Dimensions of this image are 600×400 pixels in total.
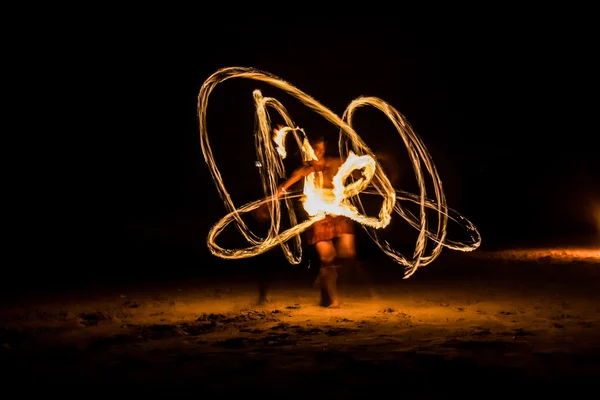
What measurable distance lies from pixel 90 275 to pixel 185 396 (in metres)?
9.46

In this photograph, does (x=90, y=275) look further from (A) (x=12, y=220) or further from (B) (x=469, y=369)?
(A) (x=12, y=220)

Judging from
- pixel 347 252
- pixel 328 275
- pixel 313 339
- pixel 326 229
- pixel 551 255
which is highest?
pixel 551 255

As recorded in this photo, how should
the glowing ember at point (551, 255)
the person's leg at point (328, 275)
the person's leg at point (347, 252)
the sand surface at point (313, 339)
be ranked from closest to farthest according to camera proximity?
1. the sand surface at point (313, 339)
2. the person's leg at point (328, 275)
3. the person's leg at point (347, 252)
4. the glowing ember at point (551, 255)

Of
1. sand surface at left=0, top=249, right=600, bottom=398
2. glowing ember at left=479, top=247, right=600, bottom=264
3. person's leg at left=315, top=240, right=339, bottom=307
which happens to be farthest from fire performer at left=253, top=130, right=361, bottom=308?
glowing ember at left=479, top=247, right=600, bottom=264

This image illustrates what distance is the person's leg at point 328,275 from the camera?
9430 mm

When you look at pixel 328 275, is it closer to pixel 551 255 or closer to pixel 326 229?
pixel 326 229

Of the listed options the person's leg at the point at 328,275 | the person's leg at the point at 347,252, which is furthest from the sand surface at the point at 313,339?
the person's leg at the point at 347,252

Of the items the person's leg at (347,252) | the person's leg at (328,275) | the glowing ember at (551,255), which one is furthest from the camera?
the glowing ember at (551,255)

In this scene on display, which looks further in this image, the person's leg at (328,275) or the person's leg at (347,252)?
the person's leg at (347,252)

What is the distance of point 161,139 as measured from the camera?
37250 millimetres

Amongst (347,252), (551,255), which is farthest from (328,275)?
(551,255)

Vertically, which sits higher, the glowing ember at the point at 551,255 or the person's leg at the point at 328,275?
the glowing ember at the point at 551,255

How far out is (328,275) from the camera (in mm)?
9500

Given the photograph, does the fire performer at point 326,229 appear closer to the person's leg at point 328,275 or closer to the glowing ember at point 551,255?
the person's leg at point 328,275
